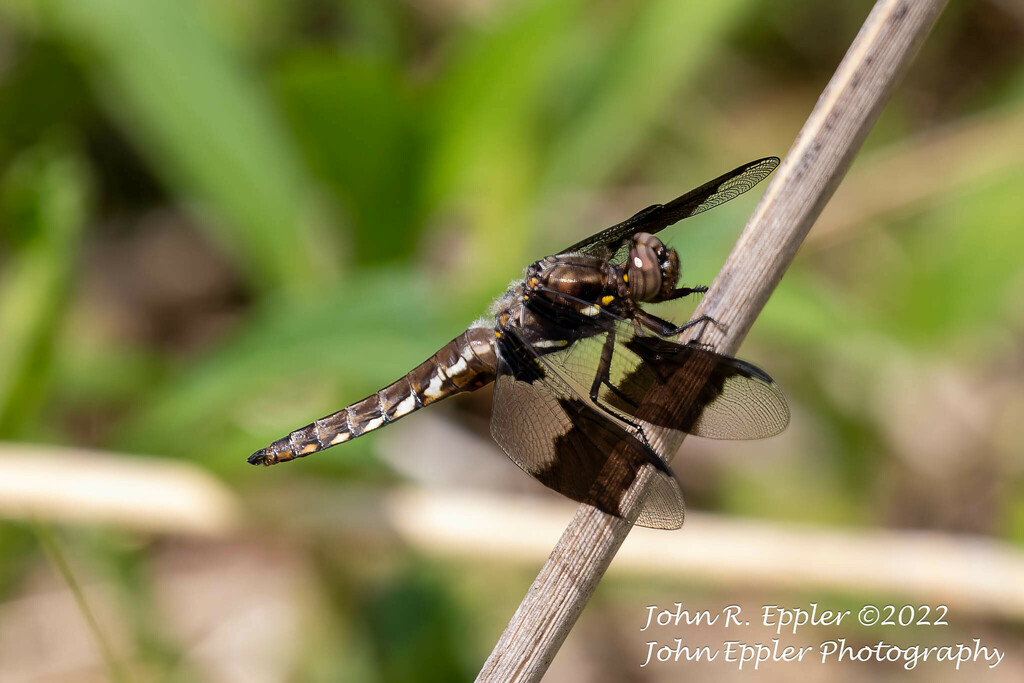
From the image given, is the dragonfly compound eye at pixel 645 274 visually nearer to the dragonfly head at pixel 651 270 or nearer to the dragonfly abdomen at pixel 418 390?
→ the dragonfly head at pixel 651 270

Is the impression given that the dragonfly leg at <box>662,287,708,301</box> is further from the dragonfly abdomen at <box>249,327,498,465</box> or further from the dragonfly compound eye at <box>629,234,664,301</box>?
the dragonfly abdomen at <box>249,327,498,465</box>

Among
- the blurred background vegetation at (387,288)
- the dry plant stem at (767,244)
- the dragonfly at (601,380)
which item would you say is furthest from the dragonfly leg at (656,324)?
the blurred background vegetation at (387,288)

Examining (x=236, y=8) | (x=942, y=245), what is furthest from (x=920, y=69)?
(x=236, y=8)

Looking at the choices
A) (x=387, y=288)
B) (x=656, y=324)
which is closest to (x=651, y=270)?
(x=656, y=324)

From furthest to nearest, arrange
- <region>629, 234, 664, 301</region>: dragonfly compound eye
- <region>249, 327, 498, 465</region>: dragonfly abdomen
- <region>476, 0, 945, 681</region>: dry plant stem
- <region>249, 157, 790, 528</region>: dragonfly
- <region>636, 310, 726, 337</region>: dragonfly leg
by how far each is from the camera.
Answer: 1. <region>249, 327, 498, 465</region>: dragonfly abdomen
2. <region>629, 234, 664, 301</region>: dragonfly compound eye
3. <region>636, 310, 726, 337</region>: dragonfly leg
4. <region>249, 157, 790, 528</region>: dragonfly
5. <region>476, 0, 945, 681</region>: dry plant stem

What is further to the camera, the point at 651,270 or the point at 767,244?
the point at 651,270

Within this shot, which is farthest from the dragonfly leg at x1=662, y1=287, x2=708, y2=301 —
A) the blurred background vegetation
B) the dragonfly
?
the blurred background vegetation

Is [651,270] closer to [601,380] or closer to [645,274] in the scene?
[645,274]

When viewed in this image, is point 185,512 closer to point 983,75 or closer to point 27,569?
point 27,569
